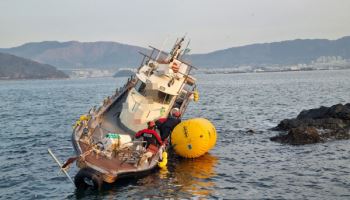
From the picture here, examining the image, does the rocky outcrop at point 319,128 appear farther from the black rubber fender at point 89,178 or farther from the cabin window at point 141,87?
the black rubber fender at point 89,178

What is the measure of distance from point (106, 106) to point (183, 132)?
8.08 meters

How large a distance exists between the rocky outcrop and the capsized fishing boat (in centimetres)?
754

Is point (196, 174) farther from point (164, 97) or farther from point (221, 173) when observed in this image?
point (164, 97)

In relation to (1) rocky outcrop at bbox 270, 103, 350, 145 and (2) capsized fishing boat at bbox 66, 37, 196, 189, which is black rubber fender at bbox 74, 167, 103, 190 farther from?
(1) rocky outcrop at bbox 270, 103, 350, 145

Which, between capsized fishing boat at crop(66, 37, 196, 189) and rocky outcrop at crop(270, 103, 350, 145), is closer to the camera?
capsized fishing boat at crop(66, 37, 196, 189)

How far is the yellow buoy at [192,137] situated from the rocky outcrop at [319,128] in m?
7.81

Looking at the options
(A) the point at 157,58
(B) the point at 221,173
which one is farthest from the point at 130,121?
(B) the point at 221,173

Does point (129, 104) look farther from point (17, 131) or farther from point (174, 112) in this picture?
point (17, 131)

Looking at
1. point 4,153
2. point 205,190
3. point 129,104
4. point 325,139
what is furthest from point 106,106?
point 325,139

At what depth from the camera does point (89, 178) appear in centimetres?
1727

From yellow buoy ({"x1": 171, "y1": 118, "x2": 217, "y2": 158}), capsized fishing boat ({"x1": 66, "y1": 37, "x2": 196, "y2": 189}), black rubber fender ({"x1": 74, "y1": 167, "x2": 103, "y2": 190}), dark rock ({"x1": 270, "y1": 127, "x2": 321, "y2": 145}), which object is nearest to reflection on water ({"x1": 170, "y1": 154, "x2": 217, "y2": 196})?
yellow buoy ({"x1": 171, "y1": 118, "x2": 217, "y2": 158})

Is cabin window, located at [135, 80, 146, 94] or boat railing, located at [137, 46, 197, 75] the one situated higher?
boat railing, located at [137, 46, 197, 75]

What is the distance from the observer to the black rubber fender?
677 inches

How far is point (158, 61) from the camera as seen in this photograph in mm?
30578
